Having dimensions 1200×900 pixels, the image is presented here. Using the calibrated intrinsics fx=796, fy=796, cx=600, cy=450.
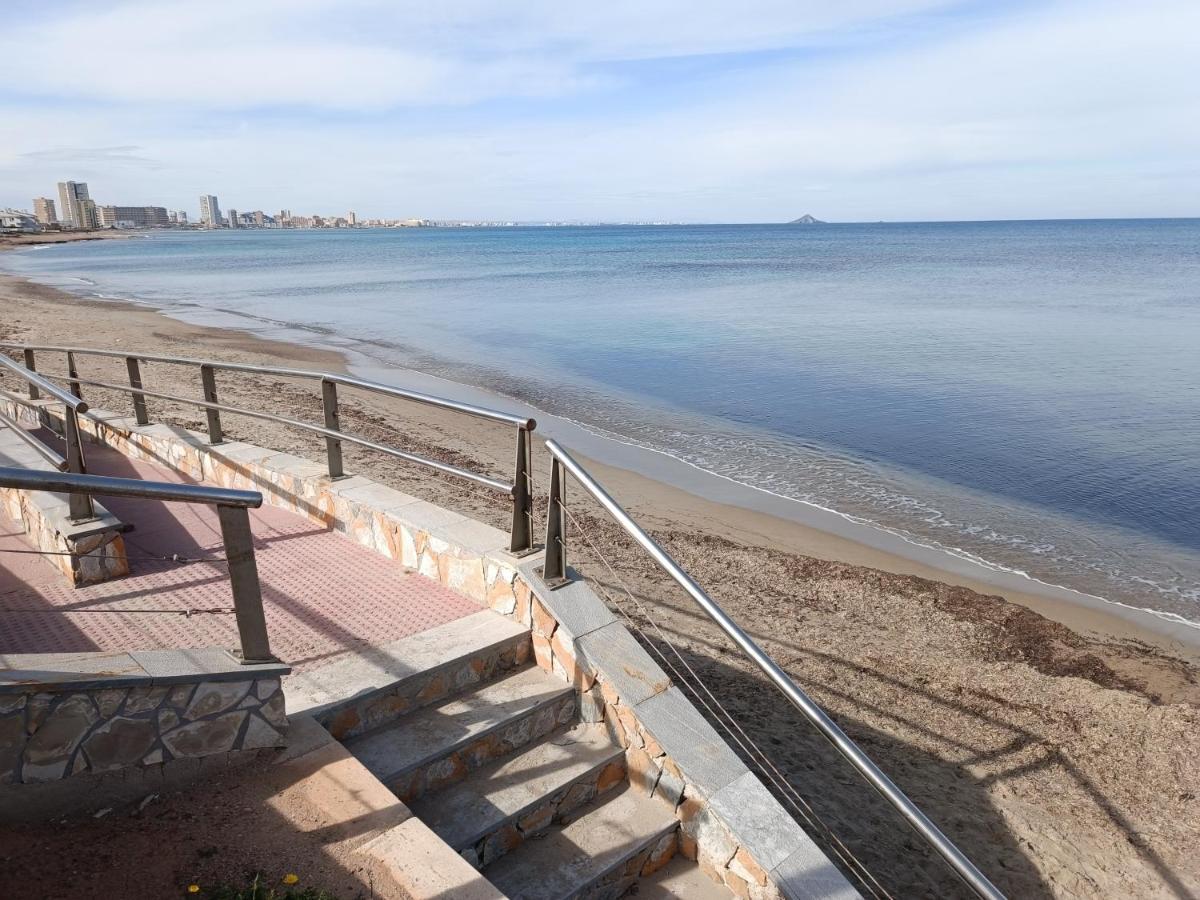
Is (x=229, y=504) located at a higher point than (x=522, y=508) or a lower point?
higher

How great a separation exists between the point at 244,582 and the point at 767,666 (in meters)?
2.01

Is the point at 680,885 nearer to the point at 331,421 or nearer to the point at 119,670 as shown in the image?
the point at 119,670

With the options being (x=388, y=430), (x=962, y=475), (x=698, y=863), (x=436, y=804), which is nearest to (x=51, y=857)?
(x=436, y=804)

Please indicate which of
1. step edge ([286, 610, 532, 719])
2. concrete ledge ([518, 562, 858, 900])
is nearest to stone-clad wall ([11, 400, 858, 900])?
concrete ledge ([518, 562, 858, 900])

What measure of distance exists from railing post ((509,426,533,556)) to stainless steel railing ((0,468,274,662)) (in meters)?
1.51

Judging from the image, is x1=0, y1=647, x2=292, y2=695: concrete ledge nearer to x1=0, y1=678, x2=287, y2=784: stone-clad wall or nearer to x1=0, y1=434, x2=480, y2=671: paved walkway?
x1=0, y1=678, x2=287, y2=784: stone-clad wall

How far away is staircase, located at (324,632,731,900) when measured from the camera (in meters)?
3.26

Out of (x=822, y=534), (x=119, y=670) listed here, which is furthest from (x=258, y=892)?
(x=822, y=534)

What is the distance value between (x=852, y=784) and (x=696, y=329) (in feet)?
75.6

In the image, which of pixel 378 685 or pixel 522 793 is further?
pixel 378 685

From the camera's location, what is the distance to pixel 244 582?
303 cm

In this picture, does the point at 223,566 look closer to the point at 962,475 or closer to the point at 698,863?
the point at 698,863

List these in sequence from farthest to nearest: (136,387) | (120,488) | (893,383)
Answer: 1. (893,383)
2. (136,387)
3. (120,488)

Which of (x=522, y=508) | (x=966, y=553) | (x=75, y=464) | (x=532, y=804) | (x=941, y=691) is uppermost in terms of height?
(x=75, y=464)
